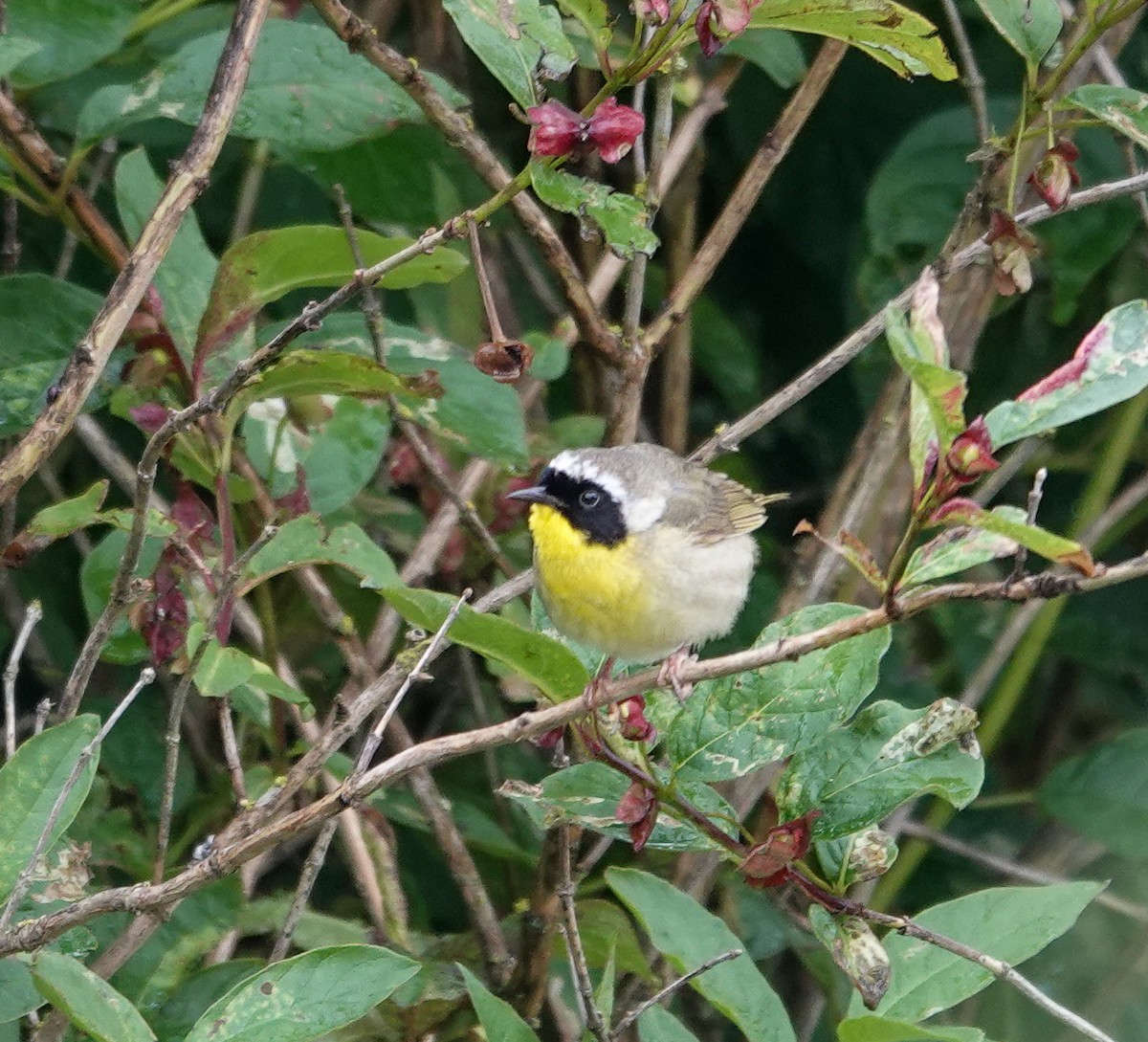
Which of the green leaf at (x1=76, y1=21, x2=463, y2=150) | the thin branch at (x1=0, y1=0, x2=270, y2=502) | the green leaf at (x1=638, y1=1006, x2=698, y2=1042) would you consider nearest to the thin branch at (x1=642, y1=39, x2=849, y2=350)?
the green leaf at (x1=76, y1=21, x2=463, y2=150)

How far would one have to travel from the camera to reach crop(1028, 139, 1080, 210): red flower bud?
188 centimetres

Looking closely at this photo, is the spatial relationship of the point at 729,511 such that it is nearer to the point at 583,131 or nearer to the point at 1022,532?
the point at 583,131

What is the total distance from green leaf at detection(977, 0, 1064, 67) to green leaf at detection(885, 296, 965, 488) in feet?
2.37

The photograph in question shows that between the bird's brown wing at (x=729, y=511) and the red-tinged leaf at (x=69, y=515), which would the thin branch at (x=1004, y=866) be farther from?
the red-tinged leaf at (x=69, y=515)

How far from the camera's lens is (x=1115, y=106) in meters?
1.98

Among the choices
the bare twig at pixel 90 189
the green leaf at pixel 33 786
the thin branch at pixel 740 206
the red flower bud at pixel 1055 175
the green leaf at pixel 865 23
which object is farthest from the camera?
the bare twig at pixel 90 189

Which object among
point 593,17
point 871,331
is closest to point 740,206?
point 871,331

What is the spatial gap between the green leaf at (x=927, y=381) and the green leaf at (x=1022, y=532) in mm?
46

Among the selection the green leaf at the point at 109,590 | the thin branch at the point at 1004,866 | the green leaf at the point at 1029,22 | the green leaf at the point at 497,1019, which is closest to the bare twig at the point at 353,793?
the green leaf at the point at 497,1019

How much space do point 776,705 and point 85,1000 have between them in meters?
0.75

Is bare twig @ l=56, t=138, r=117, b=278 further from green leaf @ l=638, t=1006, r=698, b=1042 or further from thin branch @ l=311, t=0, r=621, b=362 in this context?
green leaf @ l=638, t=1006, r=698, b=1042

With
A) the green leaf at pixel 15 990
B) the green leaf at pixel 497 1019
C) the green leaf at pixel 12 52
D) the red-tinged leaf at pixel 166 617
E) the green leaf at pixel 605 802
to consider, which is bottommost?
the green leaf at pixel 497 1019

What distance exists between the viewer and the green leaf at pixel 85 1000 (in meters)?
1.42

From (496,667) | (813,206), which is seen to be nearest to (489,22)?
(496,667)
